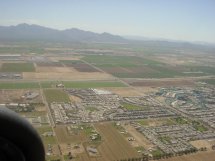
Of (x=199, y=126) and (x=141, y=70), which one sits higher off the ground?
(x=141, y=70)

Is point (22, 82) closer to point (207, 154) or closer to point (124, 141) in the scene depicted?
point (124, 141)

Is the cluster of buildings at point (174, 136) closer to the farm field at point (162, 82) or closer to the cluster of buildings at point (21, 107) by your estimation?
the cluster of buildings at point (21, 107)

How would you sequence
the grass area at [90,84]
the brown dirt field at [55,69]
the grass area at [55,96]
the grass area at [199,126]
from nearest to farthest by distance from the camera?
1. the grass area at [199,126]
2. the grass area at [55,96]
3. the grass area at [90,84]
4. the brown dirt field at [55,69]

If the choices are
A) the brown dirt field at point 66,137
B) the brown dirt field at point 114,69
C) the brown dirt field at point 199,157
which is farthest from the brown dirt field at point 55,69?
the brown dirt field at point 199,157

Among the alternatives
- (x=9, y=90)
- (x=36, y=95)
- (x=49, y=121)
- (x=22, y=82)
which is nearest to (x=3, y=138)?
(x=49, y=121)

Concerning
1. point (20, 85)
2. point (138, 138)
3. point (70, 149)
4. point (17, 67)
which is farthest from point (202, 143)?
point (17, 67)

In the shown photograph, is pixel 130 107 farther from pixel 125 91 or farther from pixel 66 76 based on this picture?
pixel 66 76
